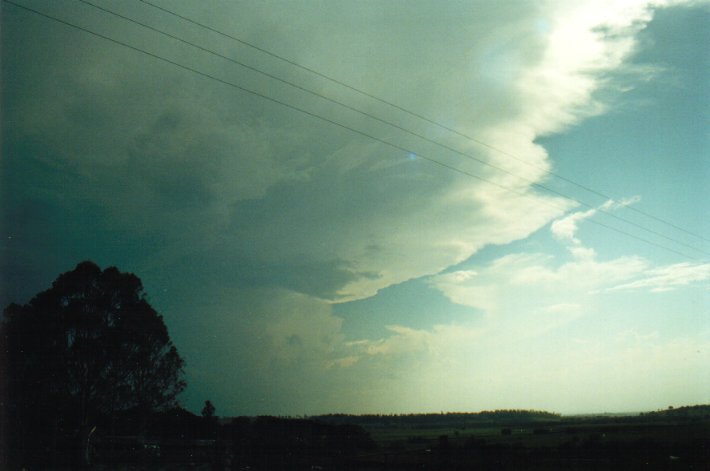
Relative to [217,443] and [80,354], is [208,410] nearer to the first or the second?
[217,443]

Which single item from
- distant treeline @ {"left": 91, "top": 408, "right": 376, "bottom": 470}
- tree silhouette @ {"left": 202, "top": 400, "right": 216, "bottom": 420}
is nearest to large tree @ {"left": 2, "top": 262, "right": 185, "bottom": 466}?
distant treeline @ {"left": 91, "top": 408, "right": 376, "bottom": 470}

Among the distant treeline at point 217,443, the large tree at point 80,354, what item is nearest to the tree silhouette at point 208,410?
the distant treeline at point 217,443

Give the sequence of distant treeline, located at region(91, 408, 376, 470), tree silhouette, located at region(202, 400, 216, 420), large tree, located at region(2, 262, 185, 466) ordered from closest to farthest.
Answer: large tree, located at region(2, 262, 185, 466) < distant treeline, located at region(91, 408, 376, 470) < tree silhouette, located at region(202, 400, 216, 420)

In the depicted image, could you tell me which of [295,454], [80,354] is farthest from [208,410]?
[80,354]

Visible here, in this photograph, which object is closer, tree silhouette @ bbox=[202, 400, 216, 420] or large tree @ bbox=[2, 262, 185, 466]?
large tree @ bbox=[2, 262, 185, 466]

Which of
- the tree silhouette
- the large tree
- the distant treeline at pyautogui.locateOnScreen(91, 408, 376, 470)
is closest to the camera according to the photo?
the large tree

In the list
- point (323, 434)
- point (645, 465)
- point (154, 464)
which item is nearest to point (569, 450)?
point (645, 465)

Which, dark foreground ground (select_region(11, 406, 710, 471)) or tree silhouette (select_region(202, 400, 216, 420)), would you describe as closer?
dark foreground ground (select_region(11, 406, 710, 471))

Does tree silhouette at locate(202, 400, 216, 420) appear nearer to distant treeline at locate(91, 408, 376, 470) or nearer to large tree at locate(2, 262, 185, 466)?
distant treeline at locate(91, 408, 376, 470)

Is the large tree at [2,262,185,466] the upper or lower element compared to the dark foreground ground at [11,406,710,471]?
upper
